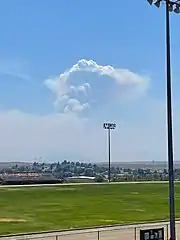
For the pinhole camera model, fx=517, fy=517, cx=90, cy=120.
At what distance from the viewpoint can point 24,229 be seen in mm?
32000

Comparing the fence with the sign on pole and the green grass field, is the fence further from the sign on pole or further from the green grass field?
the sign on pole

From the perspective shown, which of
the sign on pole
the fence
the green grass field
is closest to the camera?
the sign on pole

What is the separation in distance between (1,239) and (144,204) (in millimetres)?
27566

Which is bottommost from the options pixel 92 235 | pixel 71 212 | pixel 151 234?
pixel 92 235

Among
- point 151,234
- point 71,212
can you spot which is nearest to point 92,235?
point 151,234

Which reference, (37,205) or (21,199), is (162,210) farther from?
(21,199)

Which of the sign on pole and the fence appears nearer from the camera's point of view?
the sign on pole

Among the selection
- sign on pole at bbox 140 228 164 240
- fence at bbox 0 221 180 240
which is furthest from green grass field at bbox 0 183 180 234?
sign on pole at bbox 140 228 164 240

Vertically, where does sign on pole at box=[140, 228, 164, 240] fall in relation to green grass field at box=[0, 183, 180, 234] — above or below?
above

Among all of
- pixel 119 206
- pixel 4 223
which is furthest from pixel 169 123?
pixel 119 206

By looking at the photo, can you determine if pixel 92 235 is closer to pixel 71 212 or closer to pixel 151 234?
pixel 151 234

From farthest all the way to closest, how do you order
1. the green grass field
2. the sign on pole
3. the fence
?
1. the green grass field
2. the fence
3. the sign on pole

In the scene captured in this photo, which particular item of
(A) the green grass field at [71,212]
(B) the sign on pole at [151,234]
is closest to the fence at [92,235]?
(A) the green grass field at [71,212]

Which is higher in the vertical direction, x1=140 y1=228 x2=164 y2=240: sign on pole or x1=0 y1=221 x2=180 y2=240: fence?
x1=140 y1=228 x2=164 y2=240: sign on pole
